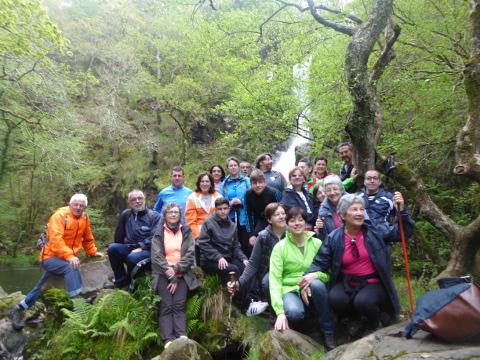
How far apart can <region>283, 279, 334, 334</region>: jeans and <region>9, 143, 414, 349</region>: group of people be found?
1 cm

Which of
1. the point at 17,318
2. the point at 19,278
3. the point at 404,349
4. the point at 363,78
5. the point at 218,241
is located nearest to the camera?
Answer: the point at 404,349

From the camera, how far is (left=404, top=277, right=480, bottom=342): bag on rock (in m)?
2.86

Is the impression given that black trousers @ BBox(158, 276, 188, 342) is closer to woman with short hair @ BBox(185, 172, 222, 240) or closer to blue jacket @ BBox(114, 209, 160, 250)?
blue jacket @ BBox(114, 209, 160, 250)

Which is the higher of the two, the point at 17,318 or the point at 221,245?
the point at 221,245

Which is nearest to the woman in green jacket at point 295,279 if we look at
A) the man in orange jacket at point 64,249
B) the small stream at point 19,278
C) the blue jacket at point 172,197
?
the blue jacket at point 172,197

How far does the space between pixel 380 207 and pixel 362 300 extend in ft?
4.80

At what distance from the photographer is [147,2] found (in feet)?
98.3

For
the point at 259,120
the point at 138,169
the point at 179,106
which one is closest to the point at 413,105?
the point at 259,120

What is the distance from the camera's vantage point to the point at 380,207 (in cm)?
503

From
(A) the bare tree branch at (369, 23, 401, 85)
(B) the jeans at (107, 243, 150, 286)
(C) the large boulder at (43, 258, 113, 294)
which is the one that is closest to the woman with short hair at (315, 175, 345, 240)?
(A) the bare tree branch at (369, 23, 401, 85)

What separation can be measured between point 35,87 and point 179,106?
832cm

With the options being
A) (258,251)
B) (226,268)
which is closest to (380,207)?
(258,251)

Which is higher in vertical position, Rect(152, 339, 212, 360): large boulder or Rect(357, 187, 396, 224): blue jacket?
Rect(357, 187, 396, 224): blue jacket

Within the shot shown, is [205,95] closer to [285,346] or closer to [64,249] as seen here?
[64,249]
